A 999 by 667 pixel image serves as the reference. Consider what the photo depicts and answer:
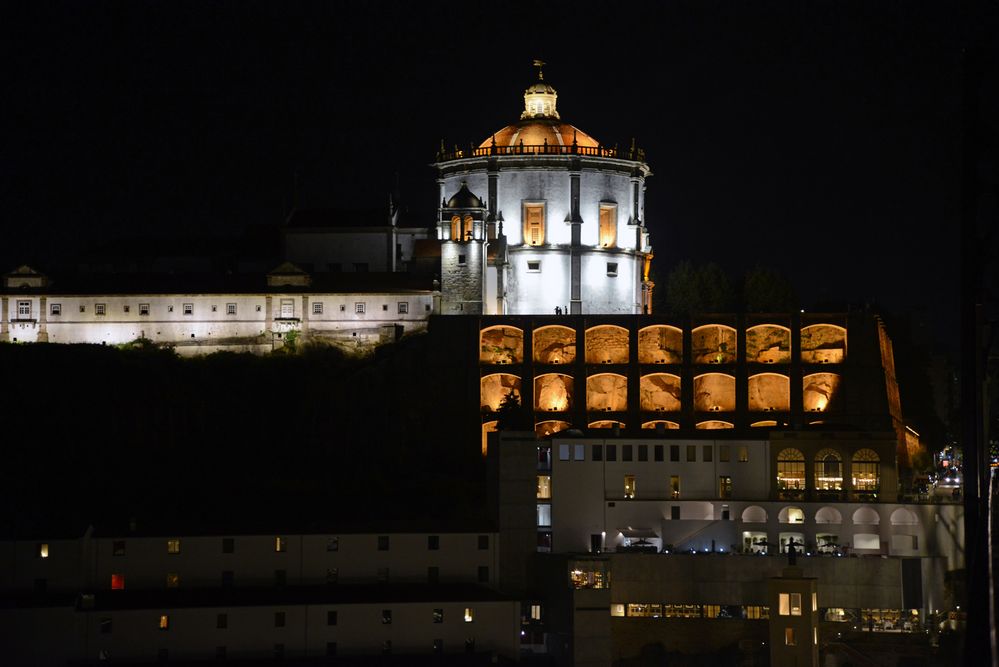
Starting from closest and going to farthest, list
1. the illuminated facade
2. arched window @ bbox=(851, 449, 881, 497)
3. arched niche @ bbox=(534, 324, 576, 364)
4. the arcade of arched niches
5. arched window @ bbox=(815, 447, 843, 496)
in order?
arched window @ bbox=(815, 447, 843, 496) → arched window @ bbox=(851, 449, 881, 497) → the arcade of arched niches → arched niche @ bbox=(534, 324, 576, 364) → the illuminated facade

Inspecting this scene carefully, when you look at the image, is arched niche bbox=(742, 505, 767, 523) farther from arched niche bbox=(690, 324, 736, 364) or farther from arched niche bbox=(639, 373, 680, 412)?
arched niche bbox=(690, 324, 736, 364)

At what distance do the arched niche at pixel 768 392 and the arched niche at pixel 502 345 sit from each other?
952 centimetres

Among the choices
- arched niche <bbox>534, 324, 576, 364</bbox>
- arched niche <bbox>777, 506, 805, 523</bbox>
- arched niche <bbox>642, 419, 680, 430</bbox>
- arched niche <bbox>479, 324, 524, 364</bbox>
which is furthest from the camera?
arched niche <bbox>534, 324, 576, 364</bbox>

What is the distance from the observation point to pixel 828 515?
4991cm

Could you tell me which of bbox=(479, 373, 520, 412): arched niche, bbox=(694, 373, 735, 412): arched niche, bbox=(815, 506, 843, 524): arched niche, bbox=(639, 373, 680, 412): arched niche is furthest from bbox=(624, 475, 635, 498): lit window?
bbox=(694, 373, 735, 412): arched niche

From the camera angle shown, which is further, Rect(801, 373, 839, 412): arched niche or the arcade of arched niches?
Rect(801, 373, 839, 412): arched niche

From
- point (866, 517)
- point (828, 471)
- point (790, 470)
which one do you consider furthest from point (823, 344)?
point (866, 517)

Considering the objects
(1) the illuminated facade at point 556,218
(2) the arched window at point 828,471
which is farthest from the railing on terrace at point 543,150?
(2) the arched window at point 828,471

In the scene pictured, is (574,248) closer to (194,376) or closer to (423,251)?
(423,251)

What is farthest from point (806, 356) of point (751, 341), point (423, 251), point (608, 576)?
point (608, 576)

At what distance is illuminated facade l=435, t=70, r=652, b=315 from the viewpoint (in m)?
67.4

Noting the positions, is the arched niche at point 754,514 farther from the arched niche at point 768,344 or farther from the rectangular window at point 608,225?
the rectangular window at point 608,225

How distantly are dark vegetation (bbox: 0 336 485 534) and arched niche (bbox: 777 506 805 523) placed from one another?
9.91m

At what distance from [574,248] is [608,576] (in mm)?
26778
